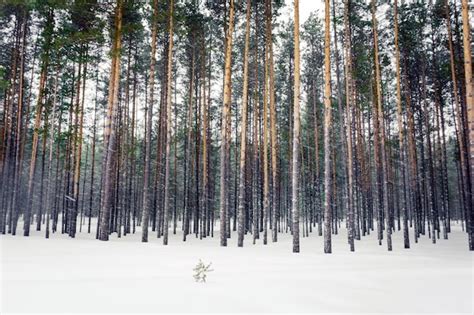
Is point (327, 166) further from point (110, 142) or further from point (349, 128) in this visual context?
point (110, 142)

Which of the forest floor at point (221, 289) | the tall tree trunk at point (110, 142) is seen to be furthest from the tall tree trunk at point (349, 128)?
the tall tree trunk at point (110, 142)

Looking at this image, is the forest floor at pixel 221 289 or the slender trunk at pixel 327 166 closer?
the forest floor at pixel 221 289

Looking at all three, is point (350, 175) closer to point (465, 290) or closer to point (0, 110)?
point (465, 290)

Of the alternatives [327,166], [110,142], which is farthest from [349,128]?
[110,142]

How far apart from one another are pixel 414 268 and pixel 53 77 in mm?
19912

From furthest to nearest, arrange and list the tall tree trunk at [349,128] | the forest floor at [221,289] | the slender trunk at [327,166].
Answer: the tall tree trunk at [349,128] → the slender trunk at [327,166] → the forest floor at [221,289]

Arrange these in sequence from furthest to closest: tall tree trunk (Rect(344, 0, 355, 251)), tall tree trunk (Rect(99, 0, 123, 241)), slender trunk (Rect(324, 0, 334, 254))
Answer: tall tree trunk (Rect(344, 0, 355, 251)) < tall tree trunk (Rect(99, 0, 123, 241)) < slender trunk (Rect(324, 0, 334, 254))

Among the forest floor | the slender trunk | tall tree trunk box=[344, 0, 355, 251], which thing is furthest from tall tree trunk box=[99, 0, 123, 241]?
tall tree trunk box=[344, 0, 355, 251]

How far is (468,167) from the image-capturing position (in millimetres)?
15703

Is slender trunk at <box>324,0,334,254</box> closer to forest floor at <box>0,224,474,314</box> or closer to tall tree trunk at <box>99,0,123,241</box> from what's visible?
forest floor at <box>0,224,474,314</box>

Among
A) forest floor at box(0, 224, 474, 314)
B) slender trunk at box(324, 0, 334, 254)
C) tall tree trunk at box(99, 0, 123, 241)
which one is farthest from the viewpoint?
tall tree trunk at box(99, 0, 123, 241)

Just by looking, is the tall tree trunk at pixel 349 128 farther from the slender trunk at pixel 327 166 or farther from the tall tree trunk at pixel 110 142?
the tall tree trunk at pixel 110 142

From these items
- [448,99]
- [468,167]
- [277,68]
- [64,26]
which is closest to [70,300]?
[64,26]

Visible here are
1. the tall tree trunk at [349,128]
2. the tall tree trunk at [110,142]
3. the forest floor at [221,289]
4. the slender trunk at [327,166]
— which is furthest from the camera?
the tall tree trunk at [349,128]
